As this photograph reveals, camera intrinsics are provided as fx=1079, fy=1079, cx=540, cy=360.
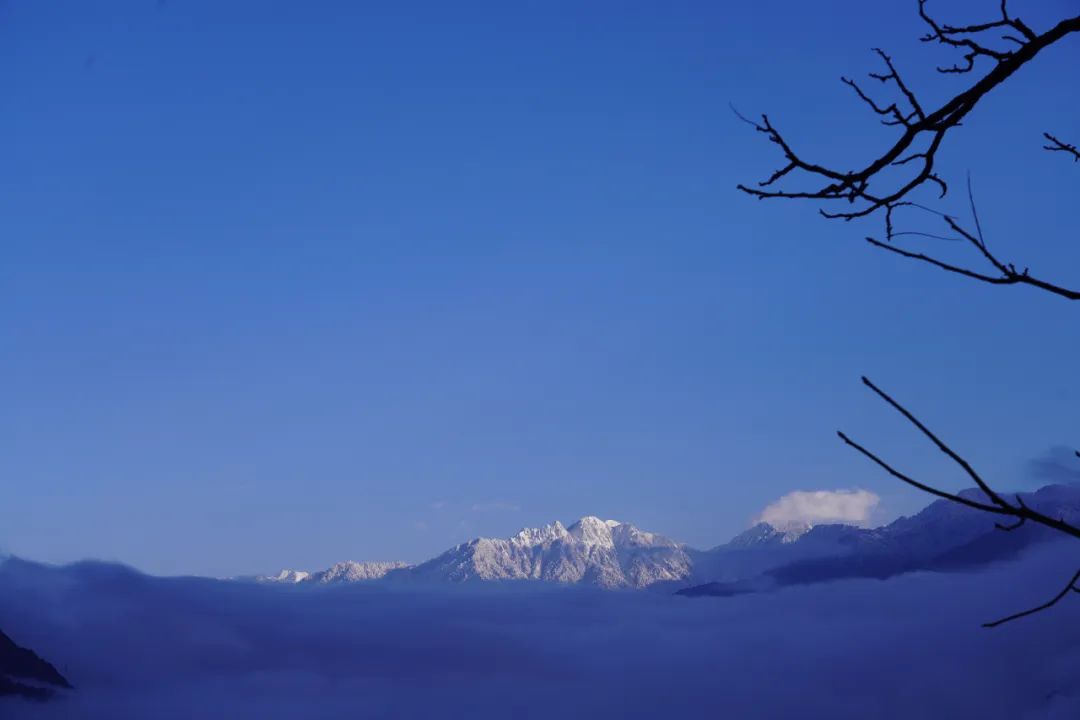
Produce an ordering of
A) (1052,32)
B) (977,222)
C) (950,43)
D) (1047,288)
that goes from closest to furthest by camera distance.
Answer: (1047,288)
(977,222)
(1052,32)
(950,43)

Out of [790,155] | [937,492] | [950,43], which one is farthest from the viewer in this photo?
[950,43]

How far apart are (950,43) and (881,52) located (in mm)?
316

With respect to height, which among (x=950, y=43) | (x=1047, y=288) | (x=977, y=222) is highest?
(x=950, y=43)

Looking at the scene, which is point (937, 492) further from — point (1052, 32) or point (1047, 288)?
point (1052, 32)

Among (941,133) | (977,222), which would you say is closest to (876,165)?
(941,133)

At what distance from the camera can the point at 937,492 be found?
324 cm

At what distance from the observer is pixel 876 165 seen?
4.60 metres

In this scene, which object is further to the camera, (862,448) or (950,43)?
(950,43)

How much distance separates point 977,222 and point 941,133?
87cm

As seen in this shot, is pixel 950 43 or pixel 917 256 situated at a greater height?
pixel 950 43

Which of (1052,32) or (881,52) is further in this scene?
(881,52)

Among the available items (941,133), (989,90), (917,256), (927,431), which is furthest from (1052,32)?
(927,431)

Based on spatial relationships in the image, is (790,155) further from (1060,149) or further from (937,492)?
(937,492)

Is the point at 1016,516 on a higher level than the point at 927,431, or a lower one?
lower
